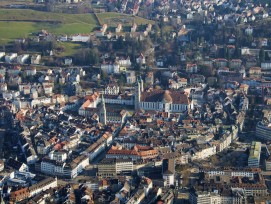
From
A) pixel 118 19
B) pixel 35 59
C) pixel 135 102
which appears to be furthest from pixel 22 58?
pixel 118 19

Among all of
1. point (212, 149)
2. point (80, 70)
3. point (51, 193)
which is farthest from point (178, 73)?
point (51, 193)

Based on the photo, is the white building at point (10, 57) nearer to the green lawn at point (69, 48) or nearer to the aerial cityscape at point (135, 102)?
the aerial cityscape at point (135, 102)

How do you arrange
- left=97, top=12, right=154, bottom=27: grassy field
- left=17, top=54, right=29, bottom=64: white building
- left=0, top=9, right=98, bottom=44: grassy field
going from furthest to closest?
left=97, top=12, right=154, bottom=27: grassy field, left=0, top=9, right=98, bottom=44: grassy field, left=17, top=54, right=29, bottom=64: white building

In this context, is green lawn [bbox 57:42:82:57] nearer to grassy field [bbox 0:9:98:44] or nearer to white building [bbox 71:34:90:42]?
white building [bbox 71:34:90:42]

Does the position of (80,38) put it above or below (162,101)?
above

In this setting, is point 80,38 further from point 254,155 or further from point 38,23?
point 254,155

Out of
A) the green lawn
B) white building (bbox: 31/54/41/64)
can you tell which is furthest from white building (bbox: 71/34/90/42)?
white building (bbox: 31/54/41/64)
